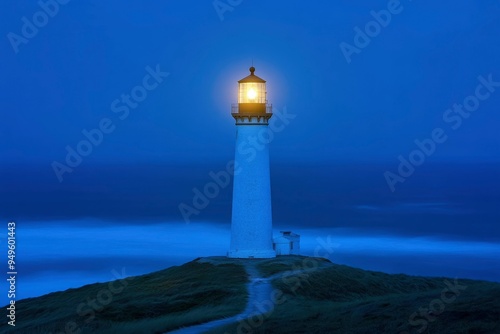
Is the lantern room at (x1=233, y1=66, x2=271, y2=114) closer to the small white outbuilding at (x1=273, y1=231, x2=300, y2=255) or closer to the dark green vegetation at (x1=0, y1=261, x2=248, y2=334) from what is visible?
the small white outbuilding at (x1=273, y1=231, x2=300, y2=255)

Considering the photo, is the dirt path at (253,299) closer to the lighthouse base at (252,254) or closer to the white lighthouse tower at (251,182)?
the lighthouse base at (252,254)

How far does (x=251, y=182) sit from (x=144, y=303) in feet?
34.3

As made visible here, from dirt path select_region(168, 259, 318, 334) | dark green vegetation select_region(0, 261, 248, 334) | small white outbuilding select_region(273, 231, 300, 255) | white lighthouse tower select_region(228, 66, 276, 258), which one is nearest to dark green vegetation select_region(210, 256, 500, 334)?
dirt path select_region(168, 259, 318, 334)

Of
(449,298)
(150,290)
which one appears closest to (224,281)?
(150,290)

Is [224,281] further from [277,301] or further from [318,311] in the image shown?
[318,311]

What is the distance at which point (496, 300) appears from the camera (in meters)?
25.2

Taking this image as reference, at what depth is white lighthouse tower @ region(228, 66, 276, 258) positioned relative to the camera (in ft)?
136

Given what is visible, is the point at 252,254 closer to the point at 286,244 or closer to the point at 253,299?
the point at 286,244

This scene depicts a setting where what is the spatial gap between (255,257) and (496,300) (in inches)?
713

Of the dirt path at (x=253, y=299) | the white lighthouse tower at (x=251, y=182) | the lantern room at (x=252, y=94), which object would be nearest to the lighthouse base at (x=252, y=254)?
the white lighthouse tower at (x=251, y=182)

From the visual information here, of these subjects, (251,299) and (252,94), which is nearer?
(251,299)

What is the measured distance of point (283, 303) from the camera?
32.8 m

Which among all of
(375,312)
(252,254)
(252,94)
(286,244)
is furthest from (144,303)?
(252,94)

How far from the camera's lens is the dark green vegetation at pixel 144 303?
29.0 m
